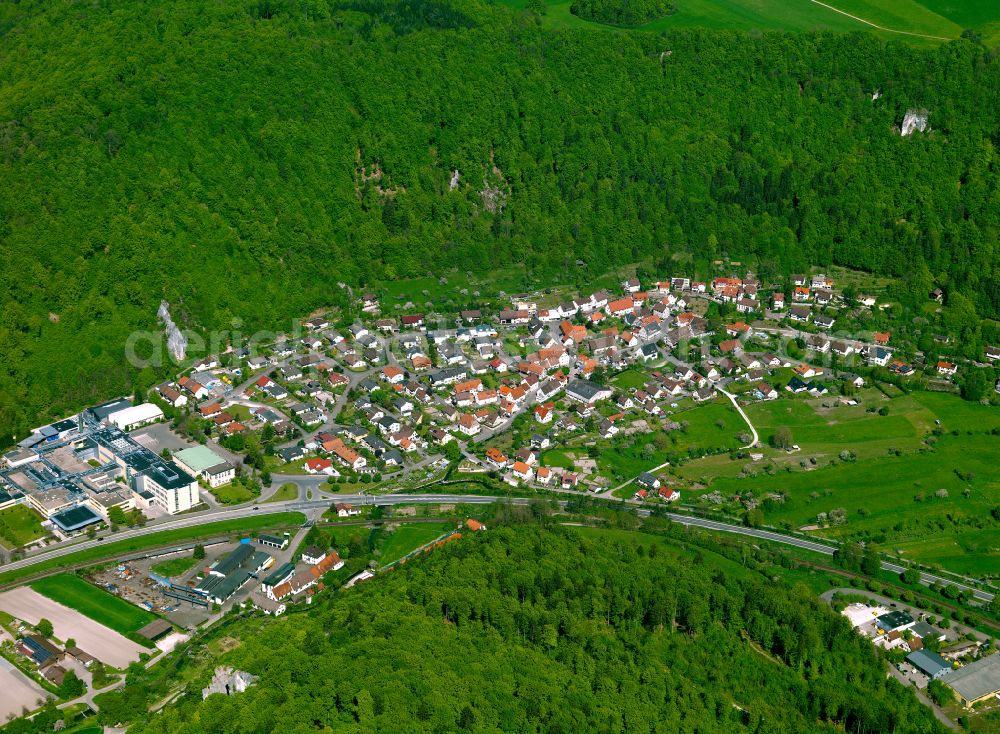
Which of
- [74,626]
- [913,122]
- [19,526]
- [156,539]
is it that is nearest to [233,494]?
[156,539]

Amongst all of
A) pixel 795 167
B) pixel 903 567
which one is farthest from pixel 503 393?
pixel 795 167

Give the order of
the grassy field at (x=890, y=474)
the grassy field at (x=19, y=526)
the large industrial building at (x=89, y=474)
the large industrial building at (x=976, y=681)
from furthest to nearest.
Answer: the large industrial building at (x=89, y=474), the grassy field at (x=890, y=474), the grassy field at (x=19, y=526), the large industrial building at (x=976, y=681)

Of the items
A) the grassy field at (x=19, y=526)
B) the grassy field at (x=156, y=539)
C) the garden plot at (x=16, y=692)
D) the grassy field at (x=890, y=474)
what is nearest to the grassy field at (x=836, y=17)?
the grassy field at (x=890, y=474)

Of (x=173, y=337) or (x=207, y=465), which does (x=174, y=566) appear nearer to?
(x=207, y=465)

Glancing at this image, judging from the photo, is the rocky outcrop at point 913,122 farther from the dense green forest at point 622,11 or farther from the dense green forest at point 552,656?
the dense green forest at point 552,656

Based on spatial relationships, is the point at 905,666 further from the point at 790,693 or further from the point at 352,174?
the point at 352,174

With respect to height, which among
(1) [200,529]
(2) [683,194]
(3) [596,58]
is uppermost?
(3) [596,58]
